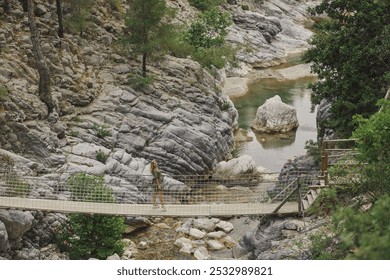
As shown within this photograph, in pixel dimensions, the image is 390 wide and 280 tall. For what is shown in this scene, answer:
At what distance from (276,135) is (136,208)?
19.9 meters

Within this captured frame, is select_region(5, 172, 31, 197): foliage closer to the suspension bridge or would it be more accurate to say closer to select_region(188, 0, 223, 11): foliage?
the suspension bridge

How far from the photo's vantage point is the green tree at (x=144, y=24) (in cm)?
2741

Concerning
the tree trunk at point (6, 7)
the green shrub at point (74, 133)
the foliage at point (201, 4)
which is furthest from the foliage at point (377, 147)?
the foliage at point (201, 4)

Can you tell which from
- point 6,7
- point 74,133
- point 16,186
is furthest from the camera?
point 6,7

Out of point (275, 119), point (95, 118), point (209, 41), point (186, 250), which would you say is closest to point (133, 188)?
point (186, 250)

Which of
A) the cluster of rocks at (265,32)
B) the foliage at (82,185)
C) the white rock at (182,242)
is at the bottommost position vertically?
the cluster of rocks at (265,32)

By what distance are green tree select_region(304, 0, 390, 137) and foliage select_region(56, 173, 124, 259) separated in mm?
9147

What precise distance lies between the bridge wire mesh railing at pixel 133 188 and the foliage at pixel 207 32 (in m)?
13.8

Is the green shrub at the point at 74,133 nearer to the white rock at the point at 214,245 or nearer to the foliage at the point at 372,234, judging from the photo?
the white rock at the point at 214,245

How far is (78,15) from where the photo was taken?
28.0m

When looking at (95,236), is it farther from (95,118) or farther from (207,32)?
(207,32)

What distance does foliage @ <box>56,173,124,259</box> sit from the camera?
1803 cm

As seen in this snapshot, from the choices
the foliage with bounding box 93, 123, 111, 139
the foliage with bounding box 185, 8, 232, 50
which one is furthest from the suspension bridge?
the foliage with bounding box 185, 8, 232, 50

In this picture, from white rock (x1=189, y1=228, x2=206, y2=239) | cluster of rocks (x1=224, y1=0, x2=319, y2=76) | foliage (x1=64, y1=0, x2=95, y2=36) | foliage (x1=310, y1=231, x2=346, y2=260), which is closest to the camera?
foliage (x1=310, y1=231, x2=346, y2=260)
